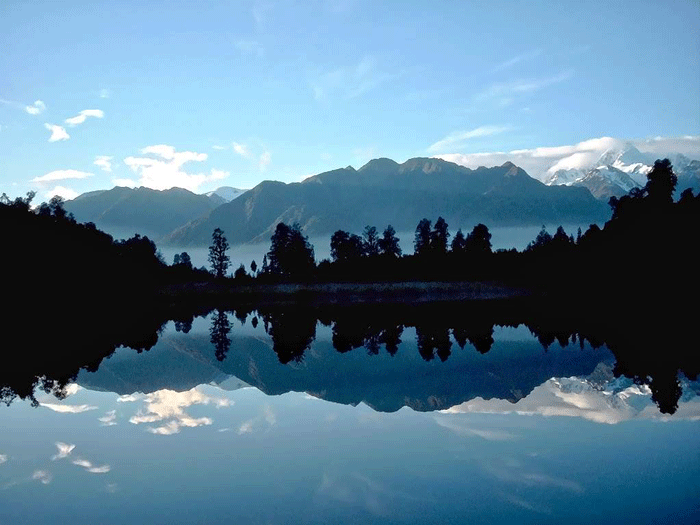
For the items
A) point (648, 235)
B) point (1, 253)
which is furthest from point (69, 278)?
point (648, 235)

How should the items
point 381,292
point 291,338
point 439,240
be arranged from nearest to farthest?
point 291,338, point 381,292, point 439,240

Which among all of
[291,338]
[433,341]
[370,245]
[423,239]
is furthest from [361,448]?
[370,245]

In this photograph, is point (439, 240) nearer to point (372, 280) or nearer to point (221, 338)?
point (372, 280)

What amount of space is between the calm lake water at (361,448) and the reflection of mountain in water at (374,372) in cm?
27

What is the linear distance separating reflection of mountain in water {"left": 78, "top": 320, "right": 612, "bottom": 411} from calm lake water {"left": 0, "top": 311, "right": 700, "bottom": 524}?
0.27 meters

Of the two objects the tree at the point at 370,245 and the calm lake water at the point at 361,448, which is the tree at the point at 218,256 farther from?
the calm lake water at the point at 361,448

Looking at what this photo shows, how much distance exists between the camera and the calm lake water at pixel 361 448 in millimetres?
15375

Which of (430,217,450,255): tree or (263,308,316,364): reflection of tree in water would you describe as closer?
(263,308,316,364): reflection of tree in water

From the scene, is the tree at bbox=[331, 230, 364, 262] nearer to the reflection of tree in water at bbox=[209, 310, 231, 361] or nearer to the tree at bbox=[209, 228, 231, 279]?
the tree at bbox=[209, 228, 231, 279]

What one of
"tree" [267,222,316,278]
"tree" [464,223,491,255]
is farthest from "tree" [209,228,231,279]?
"tree" [464,223,491,255]

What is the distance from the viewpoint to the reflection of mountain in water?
101 ft

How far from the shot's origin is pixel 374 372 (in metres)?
38.8

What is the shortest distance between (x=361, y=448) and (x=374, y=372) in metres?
18.0

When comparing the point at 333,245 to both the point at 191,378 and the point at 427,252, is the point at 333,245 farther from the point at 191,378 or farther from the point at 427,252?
the point at 191,378
